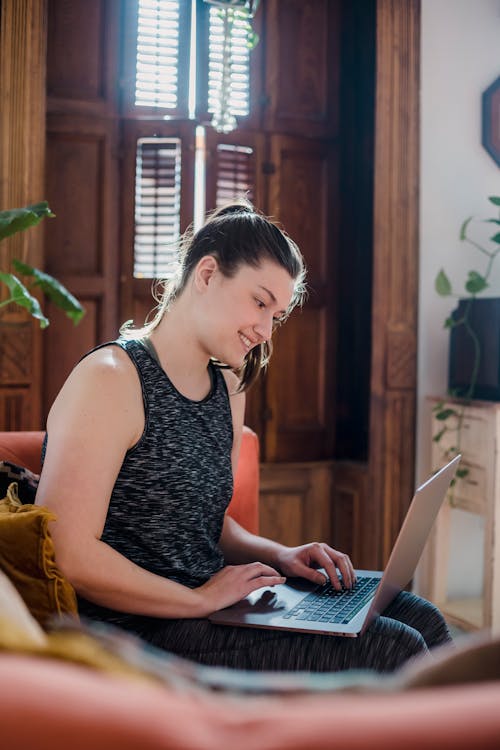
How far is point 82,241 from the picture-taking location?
3588 millimetres

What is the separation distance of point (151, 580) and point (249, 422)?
7.89 ft

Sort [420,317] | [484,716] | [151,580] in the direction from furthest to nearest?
1. [420,317]
2. [151,580]
3. [484,716]

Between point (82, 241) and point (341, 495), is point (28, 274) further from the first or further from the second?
point (341, 495)

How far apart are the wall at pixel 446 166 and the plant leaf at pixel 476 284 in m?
0.26

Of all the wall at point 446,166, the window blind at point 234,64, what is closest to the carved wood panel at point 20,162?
the window blind at point 234,64

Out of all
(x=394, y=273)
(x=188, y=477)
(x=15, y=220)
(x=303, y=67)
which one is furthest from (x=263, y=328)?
(x=303, y=67)

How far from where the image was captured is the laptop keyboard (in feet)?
4.48

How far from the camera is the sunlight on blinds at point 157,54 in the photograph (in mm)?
3617

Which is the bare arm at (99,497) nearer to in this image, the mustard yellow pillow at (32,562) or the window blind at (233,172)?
the mustard yellow pillow at (32,562)

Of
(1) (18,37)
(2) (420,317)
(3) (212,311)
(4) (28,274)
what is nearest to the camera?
(3) (212,311)

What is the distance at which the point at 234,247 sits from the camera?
5.31 feet

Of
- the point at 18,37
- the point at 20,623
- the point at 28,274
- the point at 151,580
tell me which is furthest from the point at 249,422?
the point at 20,623

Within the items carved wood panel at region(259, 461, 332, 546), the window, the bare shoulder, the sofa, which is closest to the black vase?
carved wood panel at region(259, 461, 332, 546)

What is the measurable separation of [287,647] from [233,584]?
0.57ft
